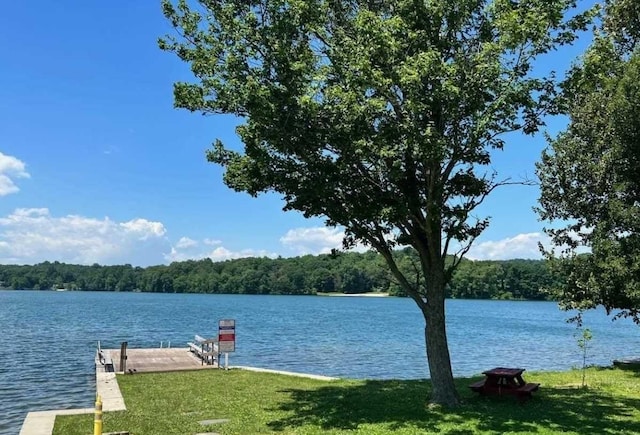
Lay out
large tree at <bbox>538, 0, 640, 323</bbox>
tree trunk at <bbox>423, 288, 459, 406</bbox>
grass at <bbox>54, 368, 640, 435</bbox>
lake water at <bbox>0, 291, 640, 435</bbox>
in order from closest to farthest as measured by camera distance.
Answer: grass at <bbox>54, 368, 640, 435</bbox> → tree trunk at <bbox>423, 288, 459, 406</bbox> → large tree at <bbox>538, 0, 640, 323</bbox> → lake water at <bbox>0, 291, 640, 435</bbox>

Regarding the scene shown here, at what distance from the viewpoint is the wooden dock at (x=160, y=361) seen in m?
20.0

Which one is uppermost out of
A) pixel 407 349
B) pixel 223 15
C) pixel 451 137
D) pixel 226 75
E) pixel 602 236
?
pixel 223 15

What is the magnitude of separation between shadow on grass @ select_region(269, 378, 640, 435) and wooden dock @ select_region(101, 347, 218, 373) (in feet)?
22.1

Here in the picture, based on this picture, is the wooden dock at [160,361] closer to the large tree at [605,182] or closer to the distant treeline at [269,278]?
the large tree at [605,182]

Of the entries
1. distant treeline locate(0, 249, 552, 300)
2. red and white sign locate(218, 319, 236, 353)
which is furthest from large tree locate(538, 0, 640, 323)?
distant treeline locate(0, 249, 552, 300)

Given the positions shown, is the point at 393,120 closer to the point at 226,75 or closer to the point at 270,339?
the point at 226,75

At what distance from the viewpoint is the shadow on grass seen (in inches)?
404

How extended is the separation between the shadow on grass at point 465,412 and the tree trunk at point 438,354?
12.8 inches

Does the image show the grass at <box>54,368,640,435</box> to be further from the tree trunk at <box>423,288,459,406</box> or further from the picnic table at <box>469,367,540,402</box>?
the tree trunk at <box>423,288,459,406</box>

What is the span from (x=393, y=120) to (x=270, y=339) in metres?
29.3

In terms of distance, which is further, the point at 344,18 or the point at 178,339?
the point at 178,339

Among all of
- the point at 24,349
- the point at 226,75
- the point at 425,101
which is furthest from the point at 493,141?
the point at 24,349

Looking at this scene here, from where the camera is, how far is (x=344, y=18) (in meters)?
12.4

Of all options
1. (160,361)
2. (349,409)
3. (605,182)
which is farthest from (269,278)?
(349,409)
